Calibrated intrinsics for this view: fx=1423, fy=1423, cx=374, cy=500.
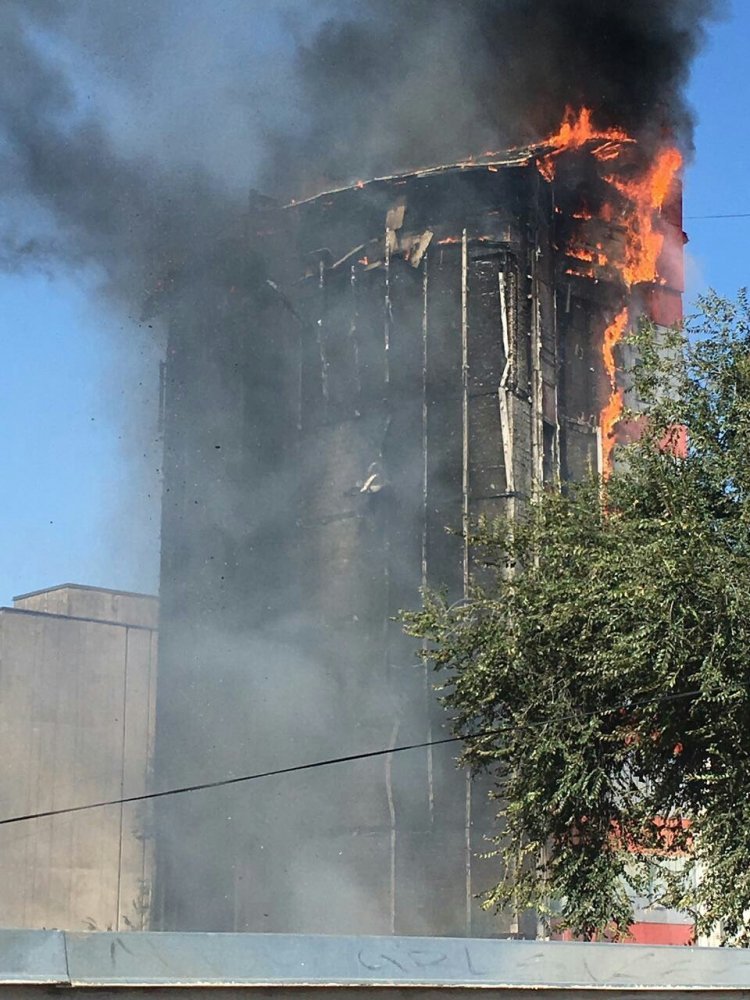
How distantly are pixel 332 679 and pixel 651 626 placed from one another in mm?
22336

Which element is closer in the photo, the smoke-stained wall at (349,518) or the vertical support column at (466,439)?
the vertical support column at (466,439)

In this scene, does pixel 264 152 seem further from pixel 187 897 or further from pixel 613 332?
pixel 187 897

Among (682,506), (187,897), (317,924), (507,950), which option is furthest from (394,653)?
(507,950)

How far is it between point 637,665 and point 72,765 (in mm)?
33905

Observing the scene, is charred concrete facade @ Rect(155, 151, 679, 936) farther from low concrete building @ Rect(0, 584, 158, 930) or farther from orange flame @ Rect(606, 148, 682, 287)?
low concrete building @ Rect(0, 584, 158, 930)

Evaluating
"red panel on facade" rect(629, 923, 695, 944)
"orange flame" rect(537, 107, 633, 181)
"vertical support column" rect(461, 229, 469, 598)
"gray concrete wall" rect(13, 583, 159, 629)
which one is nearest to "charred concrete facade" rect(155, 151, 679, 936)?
"vertical support column" rect(461, 229, 469, 598)

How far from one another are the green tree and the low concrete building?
28.4 m

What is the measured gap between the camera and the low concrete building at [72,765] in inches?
1864

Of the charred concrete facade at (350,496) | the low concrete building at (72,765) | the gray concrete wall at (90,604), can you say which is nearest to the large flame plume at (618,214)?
the charred concrete facade at (350,496)

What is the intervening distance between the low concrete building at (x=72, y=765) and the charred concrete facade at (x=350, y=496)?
544 cm

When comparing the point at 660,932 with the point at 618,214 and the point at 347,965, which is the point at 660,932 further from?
the point at 347,965

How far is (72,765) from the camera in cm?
4816

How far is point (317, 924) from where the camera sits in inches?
1492

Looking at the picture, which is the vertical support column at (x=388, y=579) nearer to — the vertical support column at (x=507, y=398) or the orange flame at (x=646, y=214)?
the vertical support column at (x=507, y=398)
